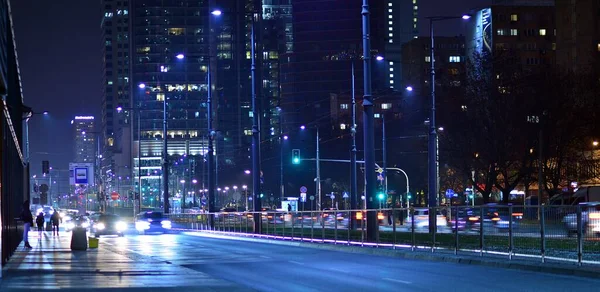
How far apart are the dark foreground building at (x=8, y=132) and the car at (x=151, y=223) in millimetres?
18863

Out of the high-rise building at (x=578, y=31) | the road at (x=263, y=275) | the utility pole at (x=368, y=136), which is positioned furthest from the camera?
the high-rise building at (x=578, y=31)

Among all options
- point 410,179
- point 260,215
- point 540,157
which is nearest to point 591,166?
point 540,157

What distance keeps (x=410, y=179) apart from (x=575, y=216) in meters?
75.2

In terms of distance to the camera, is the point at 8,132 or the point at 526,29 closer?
the point at 8,132

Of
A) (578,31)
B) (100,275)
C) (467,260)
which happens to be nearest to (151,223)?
(467,260)

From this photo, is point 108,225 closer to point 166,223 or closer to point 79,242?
point 166,223

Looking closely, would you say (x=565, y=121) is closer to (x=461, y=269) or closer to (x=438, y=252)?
(x=438, y=252)

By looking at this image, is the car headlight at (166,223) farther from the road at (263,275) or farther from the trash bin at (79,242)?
the road at (263,275)

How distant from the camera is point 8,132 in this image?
26.9 meters

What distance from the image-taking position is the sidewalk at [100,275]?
19.5 metres

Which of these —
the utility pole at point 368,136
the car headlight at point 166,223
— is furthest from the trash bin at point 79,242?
the car headlight at point 166,223

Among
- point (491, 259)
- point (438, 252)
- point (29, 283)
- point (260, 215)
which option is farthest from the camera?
A: point (260, 215)

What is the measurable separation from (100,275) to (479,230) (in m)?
12.2

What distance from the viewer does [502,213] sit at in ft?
92.3
